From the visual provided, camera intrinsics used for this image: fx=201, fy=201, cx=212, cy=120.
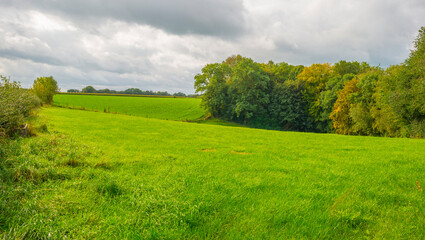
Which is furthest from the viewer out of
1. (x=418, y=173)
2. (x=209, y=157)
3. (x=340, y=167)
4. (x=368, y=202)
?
(x=209, y=157)

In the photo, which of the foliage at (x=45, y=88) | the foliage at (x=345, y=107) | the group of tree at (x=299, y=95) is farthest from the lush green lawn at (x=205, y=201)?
the foliage at (x=45, y=88)

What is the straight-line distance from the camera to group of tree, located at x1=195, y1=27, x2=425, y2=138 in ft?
128

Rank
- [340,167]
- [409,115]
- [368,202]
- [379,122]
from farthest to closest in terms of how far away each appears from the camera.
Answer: [379,122]
[409,115]
[340,167]
[368,202]

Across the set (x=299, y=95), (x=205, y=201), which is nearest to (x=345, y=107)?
(x=299, y=95)

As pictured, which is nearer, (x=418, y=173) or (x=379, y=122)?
(x=418, y=173)

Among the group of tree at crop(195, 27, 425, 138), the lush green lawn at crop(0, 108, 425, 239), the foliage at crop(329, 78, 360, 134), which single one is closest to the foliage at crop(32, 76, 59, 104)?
the group of tree at crop(195, 27, 425, 138)

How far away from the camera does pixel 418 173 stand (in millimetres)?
6410

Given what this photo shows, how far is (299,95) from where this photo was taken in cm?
5681

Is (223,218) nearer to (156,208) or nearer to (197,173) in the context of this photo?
(156,208)

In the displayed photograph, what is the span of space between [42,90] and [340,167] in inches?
2801

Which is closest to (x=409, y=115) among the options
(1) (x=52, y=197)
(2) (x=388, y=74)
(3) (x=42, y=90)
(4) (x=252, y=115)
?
(2) (x=388, y=74)

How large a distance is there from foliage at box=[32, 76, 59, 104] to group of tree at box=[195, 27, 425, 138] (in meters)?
42.0

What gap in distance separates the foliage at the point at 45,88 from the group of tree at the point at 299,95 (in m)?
42.0

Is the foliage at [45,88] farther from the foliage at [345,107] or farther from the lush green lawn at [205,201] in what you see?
the foliage at [345,107]
